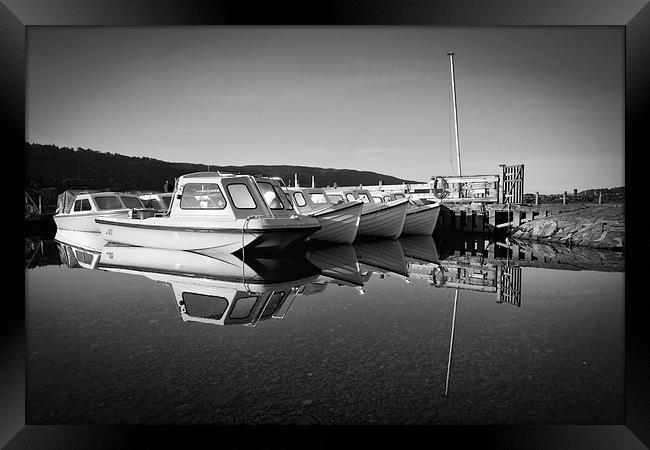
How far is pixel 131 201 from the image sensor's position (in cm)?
1634

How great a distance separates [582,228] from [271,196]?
41.8ft

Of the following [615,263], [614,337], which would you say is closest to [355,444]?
[614,337]

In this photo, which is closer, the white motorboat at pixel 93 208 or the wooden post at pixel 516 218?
the white motorboat at pixel 93 208

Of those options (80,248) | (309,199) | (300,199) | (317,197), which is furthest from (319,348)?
(317,197)

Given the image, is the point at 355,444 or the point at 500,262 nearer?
the point at 355,444

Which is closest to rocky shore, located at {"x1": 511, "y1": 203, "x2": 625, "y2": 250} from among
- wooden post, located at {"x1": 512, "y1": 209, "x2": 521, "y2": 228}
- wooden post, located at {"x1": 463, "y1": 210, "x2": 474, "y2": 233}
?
wooden post, located at {"x1": 512, "y1": 209, "x2": 521, "y2": 228}

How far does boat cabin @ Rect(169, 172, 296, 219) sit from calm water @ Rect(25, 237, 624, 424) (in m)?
1.62

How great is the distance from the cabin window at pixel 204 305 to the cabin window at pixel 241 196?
377 cm

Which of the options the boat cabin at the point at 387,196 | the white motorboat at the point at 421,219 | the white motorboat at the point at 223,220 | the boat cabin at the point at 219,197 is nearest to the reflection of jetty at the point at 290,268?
the white motorboat at the point at 223,220

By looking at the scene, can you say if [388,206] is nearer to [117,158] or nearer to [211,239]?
[211,239]

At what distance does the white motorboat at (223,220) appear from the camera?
364 inches

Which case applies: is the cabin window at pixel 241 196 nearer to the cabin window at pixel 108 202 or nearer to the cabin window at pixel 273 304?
the cabin window at pixel 273 304
